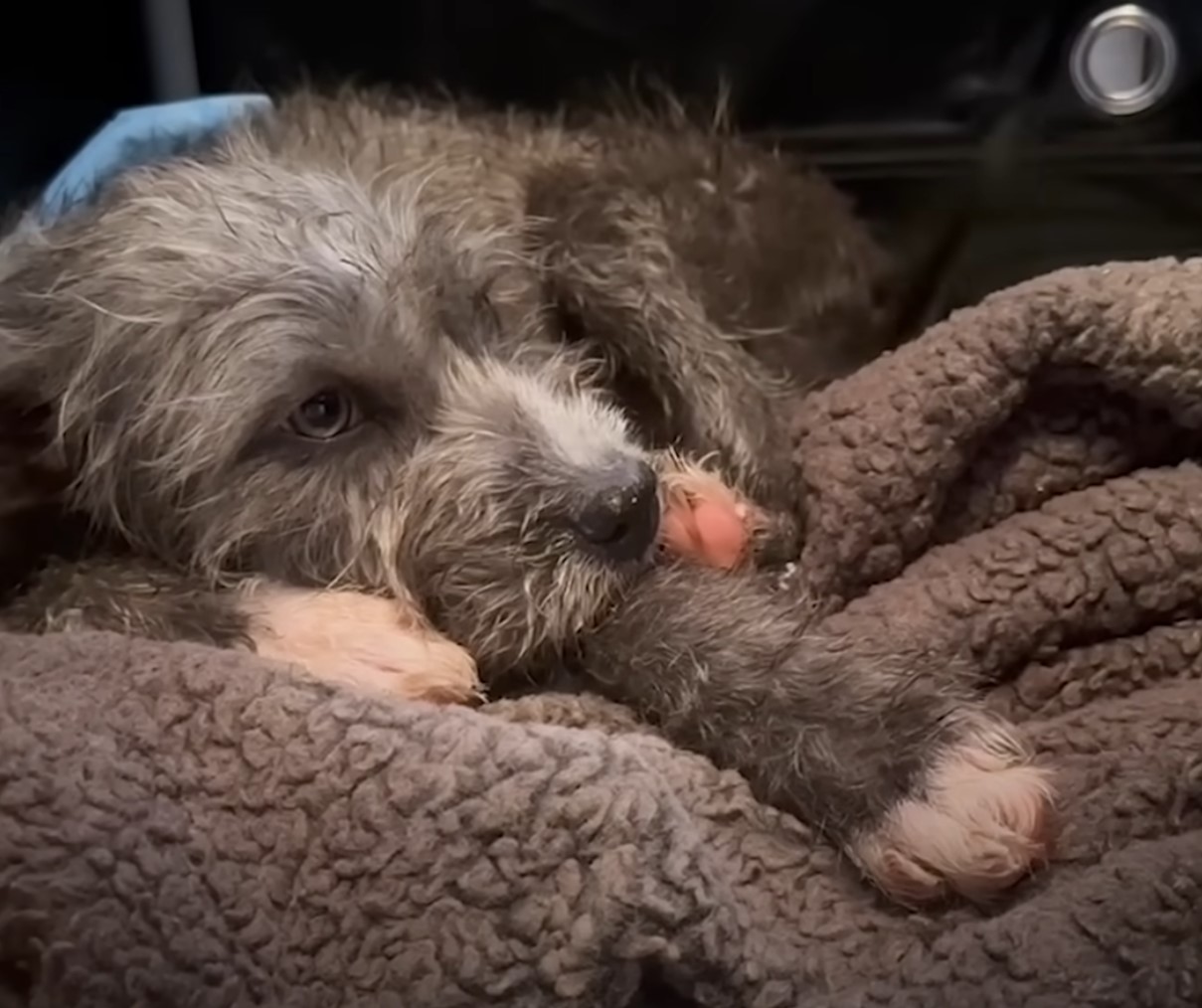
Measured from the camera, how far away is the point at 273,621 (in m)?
1.74

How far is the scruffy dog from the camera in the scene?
1616mm

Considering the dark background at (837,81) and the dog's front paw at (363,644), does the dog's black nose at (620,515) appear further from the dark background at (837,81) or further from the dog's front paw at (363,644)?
the dark background at (837,81)

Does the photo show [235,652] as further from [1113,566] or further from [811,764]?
[1113,566]

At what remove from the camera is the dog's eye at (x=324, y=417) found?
71.9 inches

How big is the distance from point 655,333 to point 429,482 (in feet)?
1.27

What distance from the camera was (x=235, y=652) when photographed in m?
1.59

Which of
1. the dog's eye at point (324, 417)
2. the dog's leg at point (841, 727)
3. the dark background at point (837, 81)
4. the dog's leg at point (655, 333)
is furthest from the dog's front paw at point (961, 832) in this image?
the dark background at point (837, 81)

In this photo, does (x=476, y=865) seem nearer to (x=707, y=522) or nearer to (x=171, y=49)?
(x=707, y=522)

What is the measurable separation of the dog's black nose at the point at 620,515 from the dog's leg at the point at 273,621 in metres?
0.16

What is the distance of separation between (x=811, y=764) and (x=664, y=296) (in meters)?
0.68

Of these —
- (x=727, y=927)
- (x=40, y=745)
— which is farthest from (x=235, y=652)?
(x=727, y=927)

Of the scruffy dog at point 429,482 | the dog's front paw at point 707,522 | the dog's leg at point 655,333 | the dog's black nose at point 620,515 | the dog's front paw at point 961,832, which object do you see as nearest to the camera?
the dog's front paw at point 961,832

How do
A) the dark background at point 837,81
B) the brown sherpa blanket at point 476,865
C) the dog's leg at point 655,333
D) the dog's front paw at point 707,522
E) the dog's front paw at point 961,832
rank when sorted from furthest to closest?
the dark background at point 837,81, the dog's leg at point 655,333, the dog's front paw at point 707,522, the dog's front paw at point 961,832, the brown sherpa blanket at point 476,865

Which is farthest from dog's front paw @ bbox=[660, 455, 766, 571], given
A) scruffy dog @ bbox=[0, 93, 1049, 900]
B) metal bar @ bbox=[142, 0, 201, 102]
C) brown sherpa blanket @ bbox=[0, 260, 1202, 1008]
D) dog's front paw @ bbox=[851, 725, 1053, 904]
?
metal bar @ bbox=[142, 0, 201, 102]
